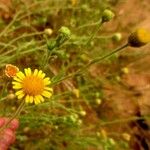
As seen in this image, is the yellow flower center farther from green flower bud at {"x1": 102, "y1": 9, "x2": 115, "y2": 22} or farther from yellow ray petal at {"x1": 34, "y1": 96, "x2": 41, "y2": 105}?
green flower bud at {"x1": 102, "y1": 9, "x2": 115, "y2": 22}

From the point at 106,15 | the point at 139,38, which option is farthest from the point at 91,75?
the point at 139,38

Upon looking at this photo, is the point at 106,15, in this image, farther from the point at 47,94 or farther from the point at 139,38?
the point at 47,94

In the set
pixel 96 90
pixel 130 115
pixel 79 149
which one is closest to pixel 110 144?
pixel 79 149

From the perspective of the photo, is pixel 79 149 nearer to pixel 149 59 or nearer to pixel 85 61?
pixel 85 61

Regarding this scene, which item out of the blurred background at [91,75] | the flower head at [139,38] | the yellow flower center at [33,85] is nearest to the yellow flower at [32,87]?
the yellow flower center at [33,85]

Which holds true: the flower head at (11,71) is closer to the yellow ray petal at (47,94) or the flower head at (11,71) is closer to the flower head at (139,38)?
the yellow ray petal at (47,94)

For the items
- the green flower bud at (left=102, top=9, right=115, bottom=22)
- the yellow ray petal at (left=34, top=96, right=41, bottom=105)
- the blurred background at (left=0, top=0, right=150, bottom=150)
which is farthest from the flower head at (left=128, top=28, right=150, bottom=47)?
the blurred background at (left=0, top=0, right=150, bottom=150)
